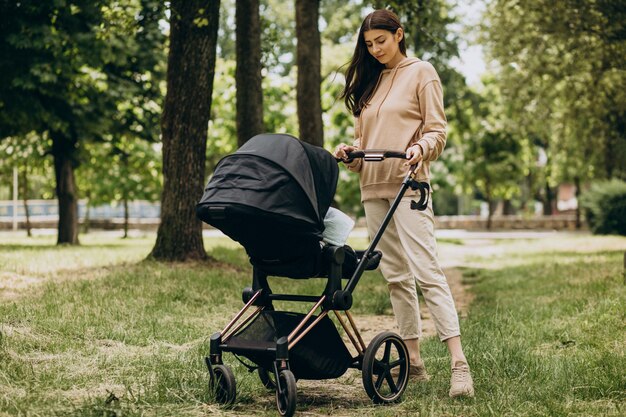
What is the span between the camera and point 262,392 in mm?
5605

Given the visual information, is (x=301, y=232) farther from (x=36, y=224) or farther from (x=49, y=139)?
(x=36, y=224)

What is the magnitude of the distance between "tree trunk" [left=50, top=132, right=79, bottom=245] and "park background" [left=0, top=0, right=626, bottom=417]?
0.05 meters

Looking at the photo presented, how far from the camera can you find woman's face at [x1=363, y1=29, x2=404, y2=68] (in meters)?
5.52

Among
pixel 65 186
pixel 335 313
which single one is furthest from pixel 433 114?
pixel 65 186

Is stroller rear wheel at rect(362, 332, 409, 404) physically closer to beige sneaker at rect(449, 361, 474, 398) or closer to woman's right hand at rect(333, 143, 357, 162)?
beige sneaker at rect(449, 361, 474, 398)

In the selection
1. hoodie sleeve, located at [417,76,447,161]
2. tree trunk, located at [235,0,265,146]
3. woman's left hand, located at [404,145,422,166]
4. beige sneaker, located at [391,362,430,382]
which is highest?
tree trunk, located at [235,0,265,146]

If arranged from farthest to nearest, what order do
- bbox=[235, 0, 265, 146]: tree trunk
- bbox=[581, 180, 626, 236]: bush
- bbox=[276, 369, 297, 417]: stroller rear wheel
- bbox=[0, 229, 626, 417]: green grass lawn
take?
bbox=[581, 180, 626, 236]: bush
bbox=[235, 0, 265, 146]: tree trunk
bbox=[0, 229, 626, 417]: green grass lawn
bbox=[276, 369, 297, 417]: stroller rear wheel

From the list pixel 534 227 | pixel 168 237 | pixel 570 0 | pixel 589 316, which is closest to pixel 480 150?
pixel 534 227

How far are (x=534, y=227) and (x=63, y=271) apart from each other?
39725mm

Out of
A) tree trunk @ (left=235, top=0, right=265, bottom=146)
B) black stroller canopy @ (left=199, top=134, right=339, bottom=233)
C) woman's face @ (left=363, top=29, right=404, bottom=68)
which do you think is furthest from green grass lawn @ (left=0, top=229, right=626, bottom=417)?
tree trunk @ (left=235, top=0, right=265, bottom=146)

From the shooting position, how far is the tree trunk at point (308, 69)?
16422 millimetres

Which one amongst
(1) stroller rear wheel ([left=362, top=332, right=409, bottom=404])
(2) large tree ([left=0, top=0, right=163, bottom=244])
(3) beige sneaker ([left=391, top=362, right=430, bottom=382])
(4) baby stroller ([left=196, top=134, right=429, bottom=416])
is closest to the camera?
(4) baby stroller ([left=196, top=134, right=429, bottom=416])

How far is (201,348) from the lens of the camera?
6656mm

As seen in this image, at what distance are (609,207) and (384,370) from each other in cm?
3060
